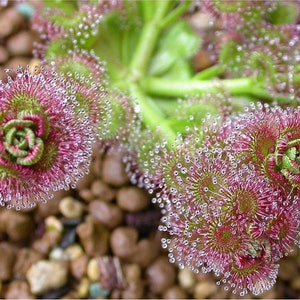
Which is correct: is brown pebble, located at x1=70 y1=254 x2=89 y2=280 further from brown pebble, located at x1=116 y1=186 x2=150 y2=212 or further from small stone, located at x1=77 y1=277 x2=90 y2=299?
brown pebble, located at x1=116 y1=186 x2=150 y2=212

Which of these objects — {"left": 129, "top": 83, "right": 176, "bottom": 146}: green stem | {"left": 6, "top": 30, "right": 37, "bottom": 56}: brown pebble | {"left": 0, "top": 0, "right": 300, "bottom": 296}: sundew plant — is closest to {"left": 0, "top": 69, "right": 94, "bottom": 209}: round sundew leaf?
{"left": 0, "top": 0, "right": 300, "bottom": 296}: sundew plant

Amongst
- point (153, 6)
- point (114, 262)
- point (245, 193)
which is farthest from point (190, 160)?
point (153, 6)

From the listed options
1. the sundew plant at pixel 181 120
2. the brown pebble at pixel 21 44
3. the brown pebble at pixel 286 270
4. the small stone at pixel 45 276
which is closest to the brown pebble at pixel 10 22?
the brown pebble at pixel 21 44

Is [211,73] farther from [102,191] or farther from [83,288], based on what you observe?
[83,288]

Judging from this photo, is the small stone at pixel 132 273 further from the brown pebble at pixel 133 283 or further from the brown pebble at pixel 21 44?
the brown pebble at pixel 21 44

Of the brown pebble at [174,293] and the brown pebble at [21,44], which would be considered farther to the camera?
the brown pebble at [21,44]

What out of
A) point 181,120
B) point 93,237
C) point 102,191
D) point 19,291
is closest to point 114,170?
point 102,191
